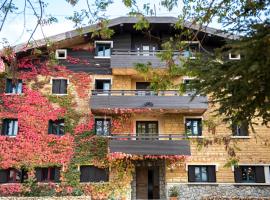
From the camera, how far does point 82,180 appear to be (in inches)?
846

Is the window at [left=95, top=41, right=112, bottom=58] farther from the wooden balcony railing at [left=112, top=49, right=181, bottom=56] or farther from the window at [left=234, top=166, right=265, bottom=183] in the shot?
the window at [left=234, top=166, right=265, bottom=183]

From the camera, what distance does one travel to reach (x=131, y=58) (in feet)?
74.1

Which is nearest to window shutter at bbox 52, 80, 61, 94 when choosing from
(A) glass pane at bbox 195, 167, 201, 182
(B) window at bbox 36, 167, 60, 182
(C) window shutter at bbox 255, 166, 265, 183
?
(B) window at bbox 36, 167, 60, 182

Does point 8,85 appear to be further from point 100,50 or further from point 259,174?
point 259,174

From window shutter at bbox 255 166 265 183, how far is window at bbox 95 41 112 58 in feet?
38.8

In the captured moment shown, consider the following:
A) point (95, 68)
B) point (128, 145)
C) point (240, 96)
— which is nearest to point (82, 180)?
point (128, 145)

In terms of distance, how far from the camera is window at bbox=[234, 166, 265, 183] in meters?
21.3

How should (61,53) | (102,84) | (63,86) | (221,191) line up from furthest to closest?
(61,53), (102,84), (63,86), (221,191)

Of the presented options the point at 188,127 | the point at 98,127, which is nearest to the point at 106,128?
the point at 98,127

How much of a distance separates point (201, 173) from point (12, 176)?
11.4 meters

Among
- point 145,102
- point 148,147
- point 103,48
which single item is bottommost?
point 148,147

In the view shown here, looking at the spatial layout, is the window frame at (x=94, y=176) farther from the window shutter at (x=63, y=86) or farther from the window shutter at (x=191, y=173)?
the window shutter at (x=63, y=86)

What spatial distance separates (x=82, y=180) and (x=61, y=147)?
239 centimetres

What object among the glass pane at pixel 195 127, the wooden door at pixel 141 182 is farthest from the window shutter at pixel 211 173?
the wooden door at pixel 141 182
